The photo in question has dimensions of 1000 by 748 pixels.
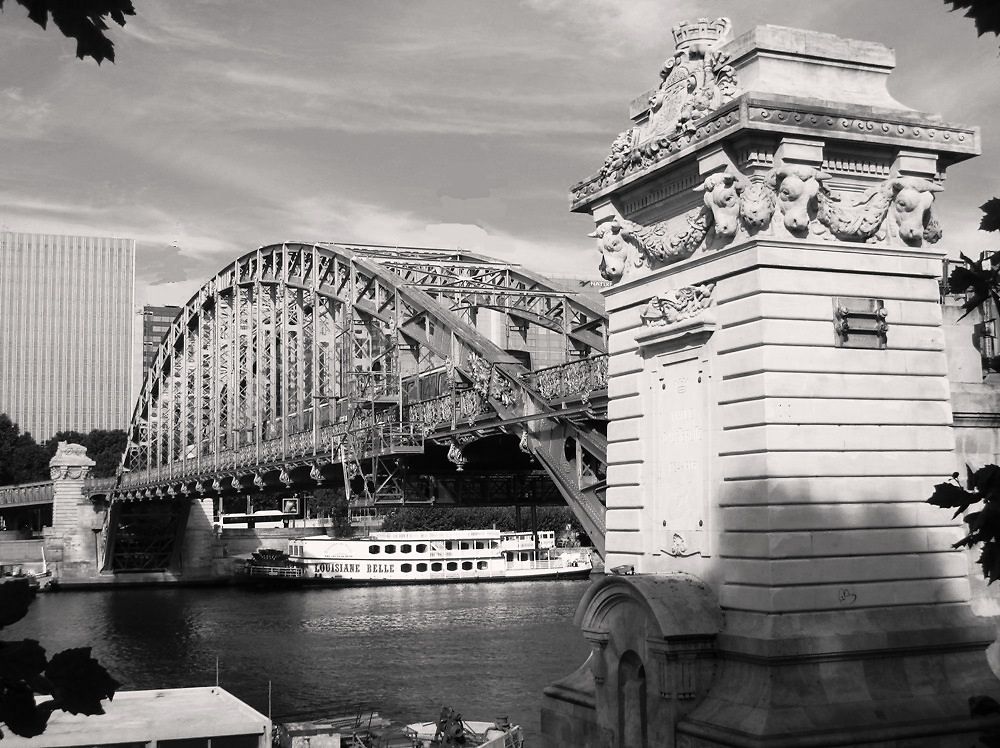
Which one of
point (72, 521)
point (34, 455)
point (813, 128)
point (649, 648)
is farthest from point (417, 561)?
point (813, 128)

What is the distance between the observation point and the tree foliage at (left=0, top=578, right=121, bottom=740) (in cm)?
517

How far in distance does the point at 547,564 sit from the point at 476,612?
3563 centimetres

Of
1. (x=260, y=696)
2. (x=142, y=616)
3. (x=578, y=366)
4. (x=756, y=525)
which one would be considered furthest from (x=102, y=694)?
(x=142, y=616)

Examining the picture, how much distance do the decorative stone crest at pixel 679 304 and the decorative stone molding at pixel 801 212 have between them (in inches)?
19.6

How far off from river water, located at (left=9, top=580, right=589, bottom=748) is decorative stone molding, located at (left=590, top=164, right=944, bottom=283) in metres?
17.2

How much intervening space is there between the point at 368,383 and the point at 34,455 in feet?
356

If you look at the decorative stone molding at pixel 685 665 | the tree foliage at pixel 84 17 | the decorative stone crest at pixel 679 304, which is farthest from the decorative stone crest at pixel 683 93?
the tree foliage at pixel 84 17

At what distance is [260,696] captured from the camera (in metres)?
44.2

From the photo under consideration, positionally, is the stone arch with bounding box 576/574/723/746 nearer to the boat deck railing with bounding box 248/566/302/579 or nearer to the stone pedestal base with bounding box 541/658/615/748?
the stone pedestal base with bounding box 541/658/615/748

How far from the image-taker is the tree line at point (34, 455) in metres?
152

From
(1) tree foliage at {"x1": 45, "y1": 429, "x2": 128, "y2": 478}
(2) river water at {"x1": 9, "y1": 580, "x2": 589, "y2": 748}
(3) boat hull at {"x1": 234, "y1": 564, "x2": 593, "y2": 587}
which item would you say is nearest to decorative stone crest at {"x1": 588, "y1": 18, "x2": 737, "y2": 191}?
(2) river water at {"x1": 9, "y1": 580, "x2": 589, "y2": 748}

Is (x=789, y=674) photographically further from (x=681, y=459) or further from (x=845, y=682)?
(x=681, y=459)

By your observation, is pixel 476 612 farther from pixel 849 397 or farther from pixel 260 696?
pixel 849 397

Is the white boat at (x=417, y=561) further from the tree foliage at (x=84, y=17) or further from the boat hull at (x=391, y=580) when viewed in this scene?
the tree foliage at (x=84, y=17)
